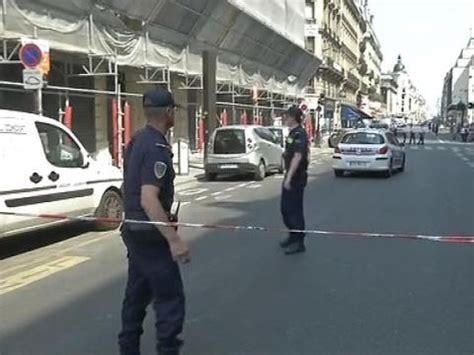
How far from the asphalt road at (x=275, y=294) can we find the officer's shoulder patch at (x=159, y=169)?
1.44 metres

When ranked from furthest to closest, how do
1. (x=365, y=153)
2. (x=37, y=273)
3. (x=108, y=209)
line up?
(x=365, y=153) < (x=108, y=209) < (x=37, y=273)

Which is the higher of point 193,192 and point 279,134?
point 279,134

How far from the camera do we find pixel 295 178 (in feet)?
27.0

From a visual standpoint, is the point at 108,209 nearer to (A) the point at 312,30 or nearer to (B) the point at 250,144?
(B) the point at 250,144

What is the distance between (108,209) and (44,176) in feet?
4.96

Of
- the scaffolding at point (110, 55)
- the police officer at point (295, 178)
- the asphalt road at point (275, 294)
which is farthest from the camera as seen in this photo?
the scaffolding at point (110, 55)

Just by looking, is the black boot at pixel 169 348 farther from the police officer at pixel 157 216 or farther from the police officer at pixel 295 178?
the police officer at pixel 295 178

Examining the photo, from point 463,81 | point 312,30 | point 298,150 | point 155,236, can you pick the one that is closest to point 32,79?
point 298,150

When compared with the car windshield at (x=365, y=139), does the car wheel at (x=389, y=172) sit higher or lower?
lower

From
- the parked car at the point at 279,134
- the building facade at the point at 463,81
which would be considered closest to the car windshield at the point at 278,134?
the parked car at the point at 279,134

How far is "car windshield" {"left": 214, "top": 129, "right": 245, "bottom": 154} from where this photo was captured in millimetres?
19219

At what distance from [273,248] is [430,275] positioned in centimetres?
216

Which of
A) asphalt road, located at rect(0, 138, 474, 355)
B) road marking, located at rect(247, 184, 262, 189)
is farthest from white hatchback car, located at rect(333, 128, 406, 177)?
asphalt road, located at rect(0, 138, 474, 355)

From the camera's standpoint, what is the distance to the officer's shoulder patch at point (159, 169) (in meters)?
3.91
